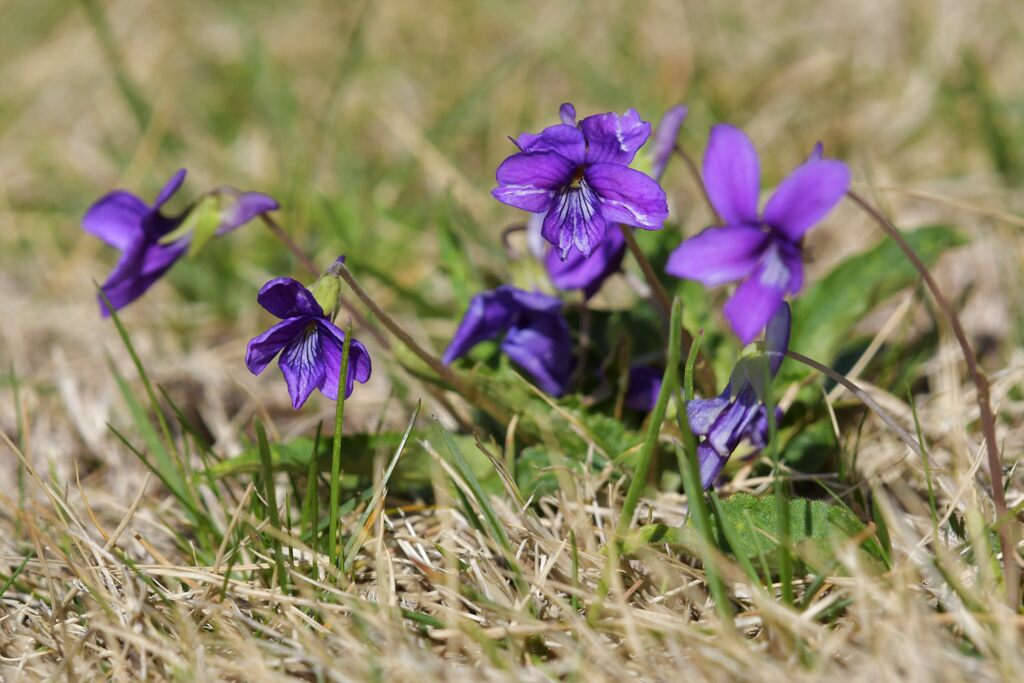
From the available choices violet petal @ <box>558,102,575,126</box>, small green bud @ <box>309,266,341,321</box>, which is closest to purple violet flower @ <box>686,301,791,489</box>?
violet petal @ <box>558,102,575,126</box>

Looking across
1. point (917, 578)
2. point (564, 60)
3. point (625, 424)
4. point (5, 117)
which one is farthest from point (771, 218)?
point (5, 117)

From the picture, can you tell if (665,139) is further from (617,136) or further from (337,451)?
(337,451)

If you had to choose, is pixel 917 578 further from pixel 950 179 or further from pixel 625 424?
pixel 950 179

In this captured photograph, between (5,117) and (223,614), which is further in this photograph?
(5,117)

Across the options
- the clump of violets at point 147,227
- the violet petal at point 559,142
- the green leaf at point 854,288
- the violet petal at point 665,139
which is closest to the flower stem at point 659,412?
the violet petal at point 559,142

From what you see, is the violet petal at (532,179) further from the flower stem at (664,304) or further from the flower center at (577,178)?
the flower stem at (664,304)

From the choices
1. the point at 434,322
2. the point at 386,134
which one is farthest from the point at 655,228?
the point at 386,134

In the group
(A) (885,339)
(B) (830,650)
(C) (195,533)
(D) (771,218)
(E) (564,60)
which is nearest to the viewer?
(B) (830,650)
